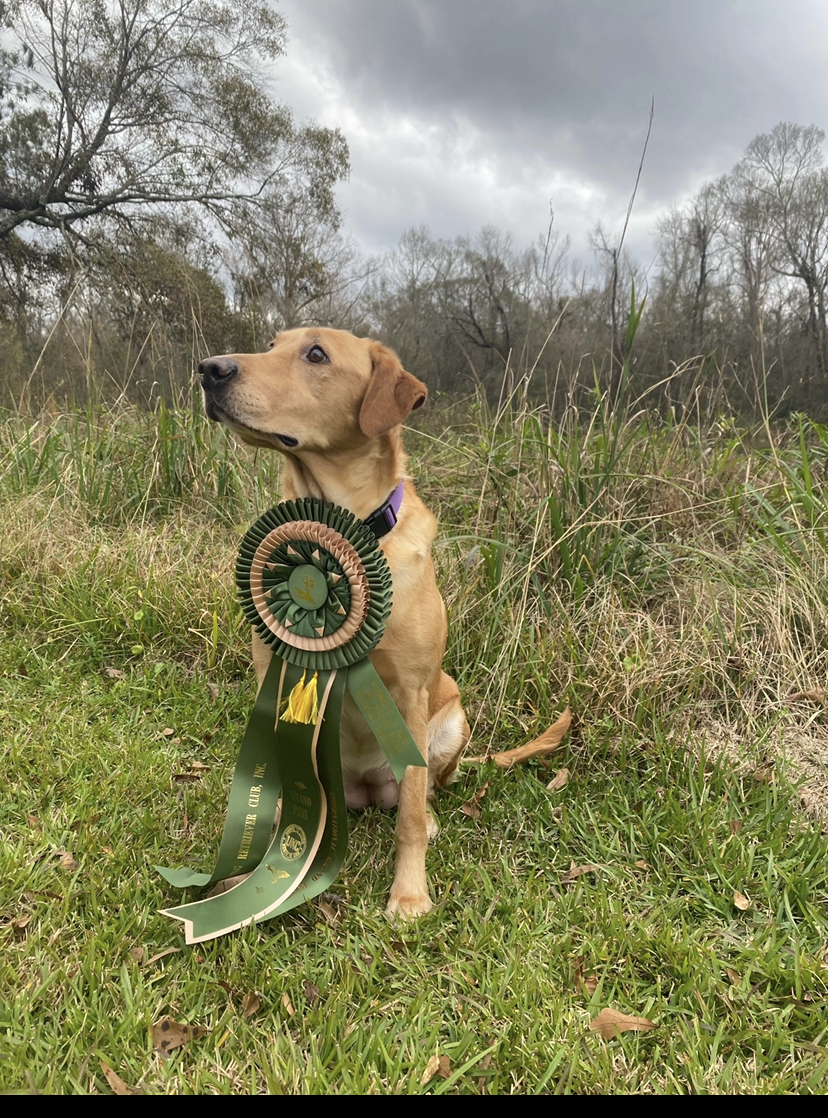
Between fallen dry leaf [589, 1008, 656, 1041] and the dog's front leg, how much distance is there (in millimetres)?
582

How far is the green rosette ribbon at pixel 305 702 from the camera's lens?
185 centimetres

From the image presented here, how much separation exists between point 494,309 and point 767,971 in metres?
5.73

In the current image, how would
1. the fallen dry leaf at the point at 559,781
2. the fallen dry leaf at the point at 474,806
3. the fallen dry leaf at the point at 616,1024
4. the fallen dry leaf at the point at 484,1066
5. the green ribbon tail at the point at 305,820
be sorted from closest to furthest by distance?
1. the fallen dry leaf at the point at 484,1066
2. the fallen dry leaf at the point at 616,1024
3. the green ribbon tail at the point at 305,820
4. the fallen dry leaf at the point at 474,806
5. the fallen dry leaf at the point at 559,781

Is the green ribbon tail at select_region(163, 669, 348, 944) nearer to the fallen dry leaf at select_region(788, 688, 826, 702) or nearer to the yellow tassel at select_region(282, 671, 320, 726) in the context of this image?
the yellow tassel at select_region(282, 671, 320, 726)

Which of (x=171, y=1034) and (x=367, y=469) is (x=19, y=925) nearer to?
(x=171, y=1034)

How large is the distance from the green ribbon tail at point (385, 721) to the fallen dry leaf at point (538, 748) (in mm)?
767

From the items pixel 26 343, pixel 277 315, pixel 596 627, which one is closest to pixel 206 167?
pixel 26 343

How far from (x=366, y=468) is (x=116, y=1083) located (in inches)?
68.5

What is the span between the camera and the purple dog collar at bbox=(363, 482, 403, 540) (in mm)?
2070

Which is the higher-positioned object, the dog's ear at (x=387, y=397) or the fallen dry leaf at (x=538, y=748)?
the dog's ear at (x=387, y=397)

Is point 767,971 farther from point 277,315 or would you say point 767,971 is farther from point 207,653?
point 277,315

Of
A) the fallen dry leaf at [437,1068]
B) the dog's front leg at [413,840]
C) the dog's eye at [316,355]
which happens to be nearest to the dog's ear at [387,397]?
the dog's eye at [316,355]

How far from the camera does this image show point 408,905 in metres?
1.91

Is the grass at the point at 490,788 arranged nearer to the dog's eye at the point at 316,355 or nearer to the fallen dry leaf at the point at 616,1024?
the fallen dry leaf at the point at 616,1024
